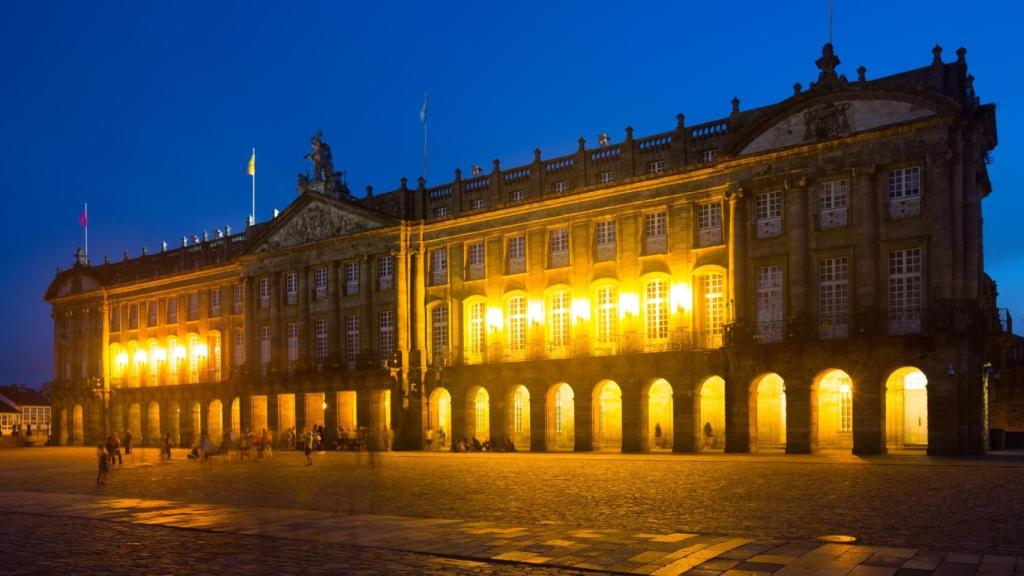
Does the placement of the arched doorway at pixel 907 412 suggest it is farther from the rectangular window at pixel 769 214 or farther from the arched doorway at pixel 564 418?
the arched doorway at pixel 564 418

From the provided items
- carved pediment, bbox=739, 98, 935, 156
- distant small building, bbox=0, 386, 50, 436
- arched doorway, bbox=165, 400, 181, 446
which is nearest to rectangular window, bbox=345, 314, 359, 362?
arched doorway, bbox=165, 400, 181, 446

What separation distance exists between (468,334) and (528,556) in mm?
35639

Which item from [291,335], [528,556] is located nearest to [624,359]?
[291,335]

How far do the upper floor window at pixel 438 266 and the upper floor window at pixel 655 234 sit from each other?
11.6m

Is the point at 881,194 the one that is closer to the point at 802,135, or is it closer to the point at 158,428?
the point at 802,135

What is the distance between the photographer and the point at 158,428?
2645 inches

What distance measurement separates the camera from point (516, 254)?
47531 millimetres

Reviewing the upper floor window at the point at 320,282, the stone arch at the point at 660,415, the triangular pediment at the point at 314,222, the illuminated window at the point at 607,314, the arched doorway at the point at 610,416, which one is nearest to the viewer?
the illuminated window at the point at 607,314

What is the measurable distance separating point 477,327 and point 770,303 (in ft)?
50.1

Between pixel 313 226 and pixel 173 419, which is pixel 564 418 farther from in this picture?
pixel 173 419

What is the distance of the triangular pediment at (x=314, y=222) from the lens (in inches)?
2089

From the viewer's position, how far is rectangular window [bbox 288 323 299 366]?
57094 millimetres

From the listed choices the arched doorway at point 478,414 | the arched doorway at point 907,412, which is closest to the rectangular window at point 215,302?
the arched doorway at point 478,414

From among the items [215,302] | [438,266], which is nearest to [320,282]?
[438,266]
